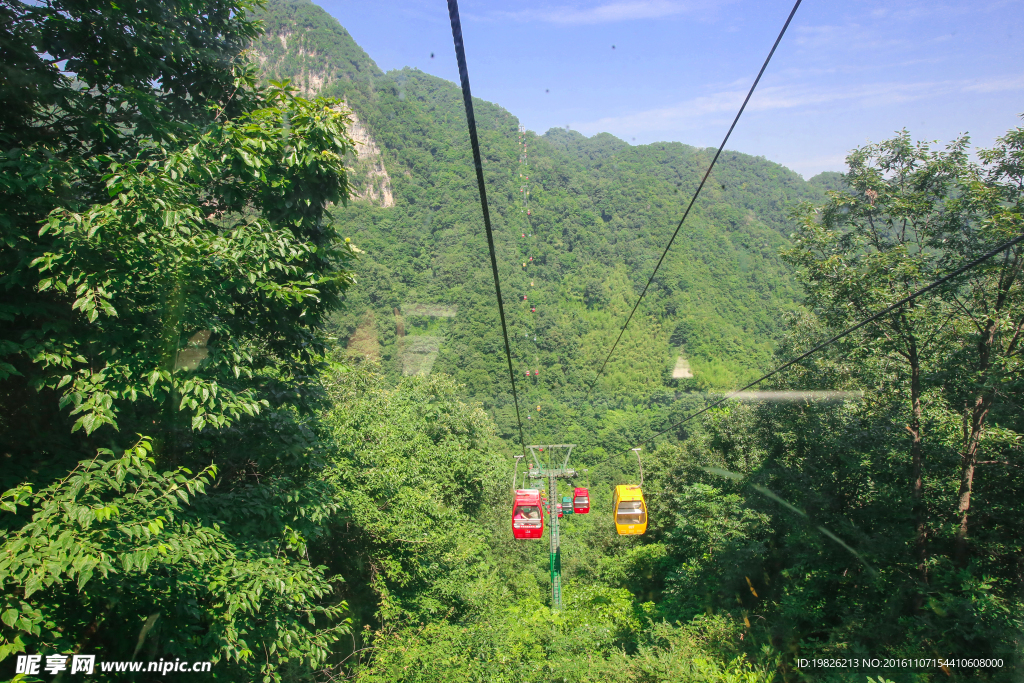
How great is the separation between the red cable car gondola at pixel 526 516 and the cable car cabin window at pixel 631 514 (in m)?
2.07

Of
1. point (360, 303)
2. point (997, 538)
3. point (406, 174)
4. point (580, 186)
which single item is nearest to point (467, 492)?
point (997, 538)

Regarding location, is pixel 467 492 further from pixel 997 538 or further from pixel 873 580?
pixel 997 538

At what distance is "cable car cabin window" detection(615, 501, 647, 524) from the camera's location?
13391 mm

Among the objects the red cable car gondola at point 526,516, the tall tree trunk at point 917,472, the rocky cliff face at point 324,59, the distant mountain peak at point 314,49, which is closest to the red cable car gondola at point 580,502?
the red cable car gondola at point 526,516

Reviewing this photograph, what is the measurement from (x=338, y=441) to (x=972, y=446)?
31.9 ft

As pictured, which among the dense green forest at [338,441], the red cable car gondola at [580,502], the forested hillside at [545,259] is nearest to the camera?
the dense green forest at [338,441]

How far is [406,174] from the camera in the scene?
53.3m

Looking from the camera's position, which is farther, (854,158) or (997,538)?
(854,158)

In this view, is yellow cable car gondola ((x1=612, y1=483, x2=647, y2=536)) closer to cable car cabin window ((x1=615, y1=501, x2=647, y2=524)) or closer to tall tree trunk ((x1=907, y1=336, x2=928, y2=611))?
cable car cabin window ((x1=615, y1=501, x2=647, y2=524))

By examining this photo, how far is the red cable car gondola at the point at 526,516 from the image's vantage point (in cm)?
1262

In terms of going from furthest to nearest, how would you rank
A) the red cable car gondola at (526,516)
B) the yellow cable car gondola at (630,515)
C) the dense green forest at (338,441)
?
the yellow cable car gondola at (630,515) < the red cable car gondola at (526,516) < the dense green forest at (338,441)

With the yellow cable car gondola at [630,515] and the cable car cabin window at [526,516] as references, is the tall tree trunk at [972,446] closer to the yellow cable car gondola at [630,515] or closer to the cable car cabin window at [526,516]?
the yellow cable car gondola at [630,515]

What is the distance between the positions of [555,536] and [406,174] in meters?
43.5

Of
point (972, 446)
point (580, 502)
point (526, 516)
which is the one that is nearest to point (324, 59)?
point (580, 502)
